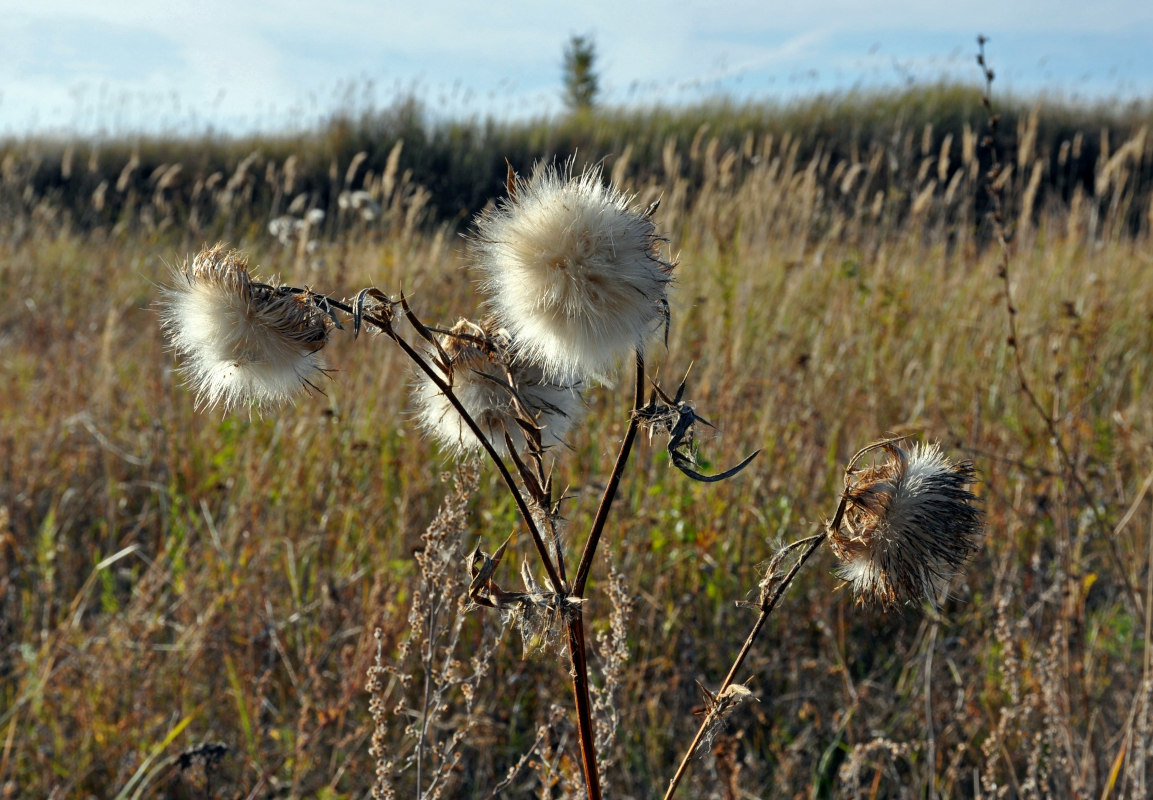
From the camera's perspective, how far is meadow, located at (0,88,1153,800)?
1.63 metres

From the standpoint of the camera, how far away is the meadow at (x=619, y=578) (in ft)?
5.34

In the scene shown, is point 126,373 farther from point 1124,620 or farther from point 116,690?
point 1124,620

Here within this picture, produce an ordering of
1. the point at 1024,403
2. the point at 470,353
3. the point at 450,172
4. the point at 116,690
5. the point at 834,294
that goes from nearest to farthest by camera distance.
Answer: the point at 470,353 < the point at 116,690 < the point at 1024,403 < the point at 834,294 < the point at 450,172

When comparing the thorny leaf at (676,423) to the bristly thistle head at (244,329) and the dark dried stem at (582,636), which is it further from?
the bristly thistle head at (244,329)

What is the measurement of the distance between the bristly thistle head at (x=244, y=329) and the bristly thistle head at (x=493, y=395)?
0.36 feet

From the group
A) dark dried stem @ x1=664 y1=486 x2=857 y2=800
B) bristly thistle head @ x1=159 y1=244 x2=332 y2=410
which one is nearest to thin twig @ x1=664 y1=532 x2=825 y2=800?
dark dried stem @ x1=664 y1=486 x2=857 y2=800

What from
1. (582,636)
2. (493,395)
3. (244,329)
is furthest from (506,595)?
(244,329)

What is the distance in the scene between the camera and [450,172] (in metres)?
10.3

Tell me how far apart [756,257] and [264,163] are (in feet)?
27.3

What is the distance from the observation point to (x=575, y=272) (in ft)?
2.22

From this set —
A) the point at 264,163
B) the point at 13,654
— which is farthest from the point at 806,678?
the point at 264,163

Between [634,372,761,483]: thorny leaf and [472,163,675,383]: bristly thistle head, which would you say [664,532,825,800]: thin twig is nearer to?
[634,372,761,483]: thorny leaf

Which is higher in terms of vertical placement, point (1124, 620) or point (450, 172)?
point (450, 172)

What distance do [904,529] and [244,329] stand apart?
0.58 m
